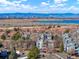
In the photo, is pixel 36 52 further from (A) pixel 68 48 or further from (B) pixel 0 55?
(A) pixel 68 48

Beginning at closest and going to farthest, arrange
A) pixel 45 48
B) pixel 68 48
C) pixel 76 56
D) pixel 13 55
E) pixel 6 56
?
pixel 13 55
pixel 6 56
pixel 76 56
pixel 68 48
pixel 45 48

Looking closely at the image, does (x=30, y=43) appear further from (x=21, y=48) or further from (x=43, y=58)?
(x=43, y=58)

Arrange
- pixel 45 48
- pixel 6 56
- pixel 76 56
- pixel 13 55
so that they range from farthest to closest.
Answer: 1. pixel 45 48
2. pixel 76 56
3. pixel 6 56
4. pixel 13 55

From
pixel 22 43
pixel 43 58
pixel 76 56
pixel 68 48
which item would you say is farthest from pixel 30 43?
Result: pixel 43 58

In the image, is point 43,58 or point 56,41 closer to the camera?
point 43,58

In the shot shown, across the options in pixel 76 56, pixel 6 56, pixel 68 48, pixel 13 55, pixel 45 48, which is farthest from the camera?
pixel 45 48

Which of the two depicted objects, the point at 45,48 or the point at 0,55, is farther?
the point at 45,48

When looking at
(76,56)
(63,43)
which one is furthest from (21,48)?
(76,56)
